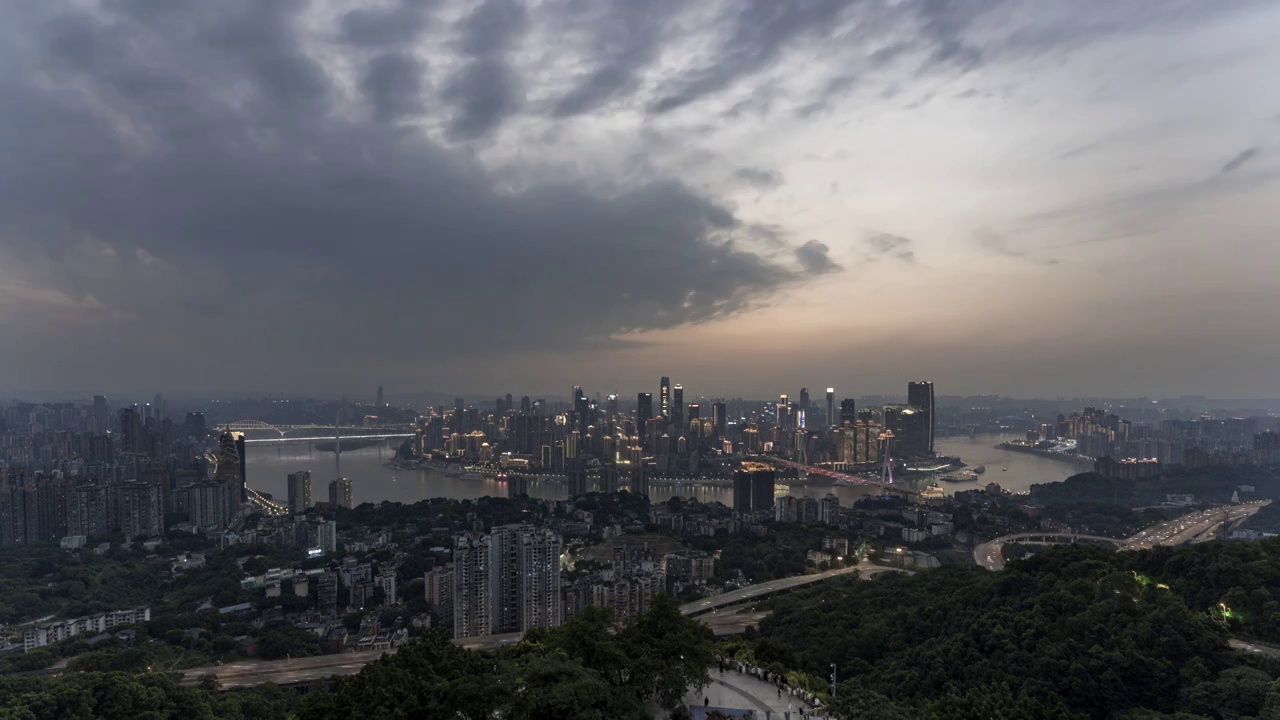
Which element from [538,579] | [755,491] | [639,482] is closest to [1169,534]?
[755,491]

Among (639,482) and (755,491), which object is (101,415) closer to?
(639,482)

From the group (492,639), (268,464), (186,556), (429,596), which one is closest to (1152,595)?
(492,639)

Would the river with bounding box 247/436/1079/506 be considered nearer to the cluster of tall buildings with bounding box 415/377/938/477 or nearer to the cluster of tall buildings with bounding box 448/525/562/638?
the cluster of tall buildings with bounding box 415/377/938/477

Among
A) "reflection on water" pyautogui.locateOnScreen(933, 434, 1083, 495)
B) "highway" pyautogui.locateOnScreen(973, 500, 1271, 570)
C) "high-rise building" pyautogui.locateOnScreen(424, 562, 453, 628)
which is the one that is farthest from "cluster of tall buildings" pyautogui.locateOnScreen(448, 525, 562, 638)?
"reflection on water" pyautogui.locateOnScreen(933, 434, 1083, 495)

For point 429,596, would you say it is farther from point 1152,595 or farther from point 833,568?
point 1152,595

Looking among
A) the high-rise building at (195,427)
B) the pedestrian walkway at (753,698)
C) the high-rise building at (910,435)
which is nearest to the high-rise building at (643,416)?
the high-rise building at (910,435)

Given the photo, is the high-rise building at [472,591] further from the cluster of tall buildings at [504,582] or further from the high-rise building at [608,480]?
the high-rise building at [608,480]
